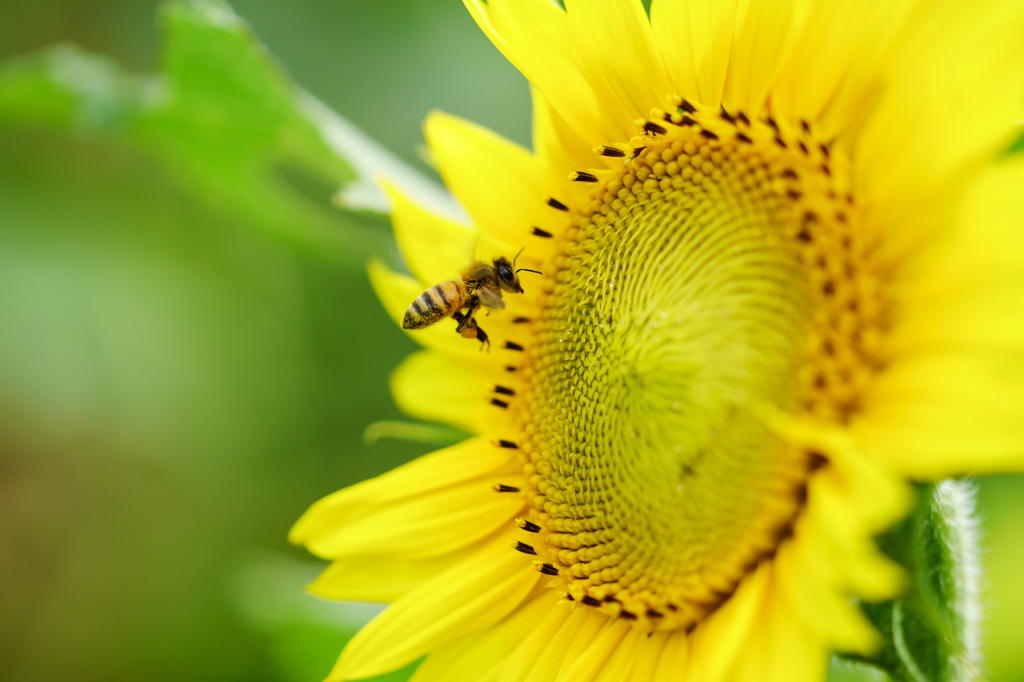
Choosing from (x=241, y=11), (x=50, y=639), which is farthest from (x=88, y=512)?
(x=241, y=11)

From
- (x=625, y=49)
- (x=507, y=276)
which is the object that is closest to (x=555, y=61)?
(x=625, y=49)

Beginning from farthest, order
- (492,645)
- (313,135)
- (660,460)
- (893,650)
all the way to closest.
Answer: (313,135), (492,645), (660,460), (893,650)

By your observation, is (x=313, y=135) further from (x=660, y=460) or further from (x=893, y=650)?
(x=893, y=650)

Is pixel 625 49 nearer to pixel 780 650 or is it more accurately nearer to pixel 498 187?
pixel 498 187

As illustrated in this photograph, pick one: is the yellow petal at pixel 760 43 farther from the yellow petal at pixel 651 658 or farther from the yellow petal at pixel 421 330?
the yellow petal at pixel 651 658

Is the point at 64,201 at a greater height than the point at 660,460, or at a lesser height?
greater

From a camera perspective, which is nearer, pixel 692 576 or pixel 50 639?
pixel 692 576

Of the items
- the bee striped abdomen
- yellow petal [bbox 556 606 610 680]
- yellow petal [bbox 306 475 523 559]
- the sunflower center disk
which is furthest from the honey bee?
yellow petal [bbox 556 606 610 680]
